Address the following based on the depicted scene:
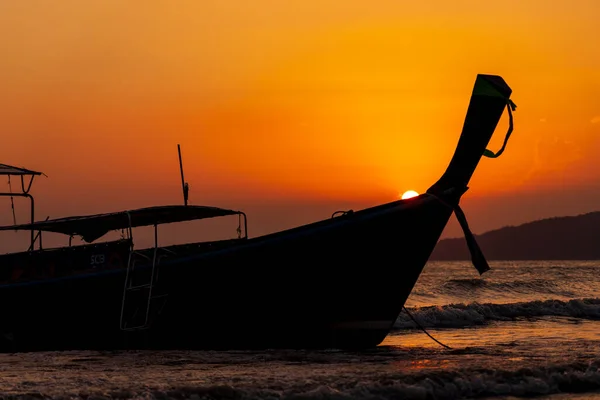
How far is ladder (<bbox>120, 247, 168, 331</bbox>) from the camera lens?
18.4 metres

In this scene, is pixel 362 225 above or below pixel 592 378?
above

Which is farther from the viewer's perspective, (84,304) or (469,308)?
(469,308)

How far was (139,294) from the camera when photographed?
1864 cm

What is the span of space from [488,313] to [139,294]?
18842mm

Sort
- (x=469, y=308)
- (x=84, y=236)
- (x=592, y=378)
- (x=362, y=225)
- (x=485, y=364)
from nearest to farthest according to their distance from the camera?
(x=592, y=378) < (x=485, y=364) < (x=362, y=225) < (x=84, y=236) < (x=469, y=308)

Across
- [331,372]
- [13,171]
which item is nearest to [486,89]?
[331,372]

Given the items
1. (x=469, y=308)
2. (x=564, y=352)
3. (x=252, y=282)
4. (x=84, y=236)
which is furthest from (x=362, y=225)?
(x=469, y=308)

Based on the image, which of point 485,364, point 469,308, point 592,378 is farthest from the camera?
point 469,308

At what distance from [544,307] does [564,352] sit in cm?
1813

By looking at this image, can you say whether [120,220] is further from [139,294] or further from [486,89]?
[486,89]

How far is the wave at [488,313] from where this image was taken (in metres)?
31.8

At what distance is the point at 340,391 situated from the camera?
1349 centimetres

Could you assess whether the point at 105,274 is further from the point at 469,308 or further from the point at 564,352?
the point at 469,308

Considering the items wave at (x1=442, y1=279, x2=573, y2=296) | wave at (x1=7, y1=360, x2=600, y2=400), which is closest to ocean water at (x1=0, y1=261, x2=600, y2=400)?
wave at (x1=7, y1=360, x2=600, y2=400)
